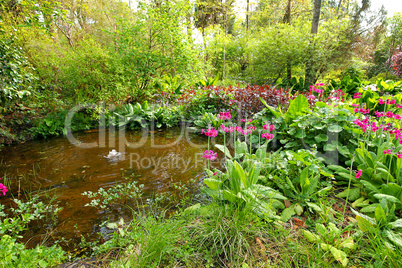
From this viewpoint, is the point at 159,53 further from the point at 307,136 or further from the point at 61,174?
the point at 307,136

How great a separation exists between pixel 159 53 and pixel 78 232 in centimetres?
522

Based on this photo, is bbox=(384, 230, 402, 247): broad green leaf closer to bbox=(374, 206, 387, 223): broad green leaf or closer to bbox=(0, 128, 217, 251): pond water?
bbox=(374, 206, 387, 223): broad green leaf

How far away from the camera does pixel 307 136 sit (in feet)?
8.28

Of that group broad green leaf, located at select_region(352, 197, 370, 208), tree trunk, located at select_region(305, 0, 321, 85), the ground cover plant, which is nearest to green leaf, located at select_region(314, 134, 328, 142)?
the ground cover plant

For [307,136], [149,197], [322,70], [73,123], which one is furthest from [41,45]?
[322,70]

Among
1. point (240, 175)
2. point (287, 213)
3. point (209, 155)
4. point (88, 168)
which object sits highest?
point (209, 155)

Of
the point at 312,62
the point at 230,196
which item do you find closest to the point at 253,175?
the point at 230,196

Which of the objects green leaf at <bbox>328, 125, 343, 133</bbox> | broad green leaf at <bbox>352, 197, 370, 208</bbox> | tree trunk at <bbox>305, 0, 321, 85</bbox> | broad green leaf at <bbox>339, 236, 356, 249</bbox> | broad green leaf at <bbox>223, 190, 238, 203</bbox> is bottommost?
broad green leaf at <bbox>339, 236, 356, 249</bbox>

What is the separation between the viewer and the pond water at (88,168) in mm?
1899

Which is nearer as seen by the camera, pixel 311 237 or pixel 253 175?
pixel 311 237

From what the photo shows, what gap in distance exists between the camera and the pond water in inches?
74.8

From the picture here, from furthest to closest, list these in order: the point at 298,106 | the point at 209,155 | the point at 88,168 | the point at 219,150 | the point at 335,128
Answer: the point at 219,150 < the point at 88,168 < the point at 298,106 < the point at 335,128 < the point at 209,155

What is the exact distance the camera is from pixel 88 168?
2.90 metres

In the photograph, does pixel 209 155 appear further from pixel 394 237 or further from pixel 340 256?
pixel 394 237
